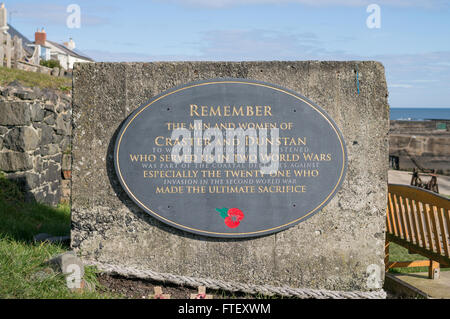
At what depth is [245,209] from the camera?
4297 mm

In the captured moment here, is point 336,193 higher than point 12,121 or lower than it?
lower

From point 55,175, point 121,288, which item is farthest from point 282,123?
point 55,175

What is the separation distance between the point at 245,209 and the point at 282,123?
837 mm

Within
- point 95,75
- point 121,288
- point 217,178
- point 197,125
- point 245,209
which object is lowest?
point 121,288

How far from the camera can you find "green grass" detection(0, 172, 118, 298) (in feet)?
11.9

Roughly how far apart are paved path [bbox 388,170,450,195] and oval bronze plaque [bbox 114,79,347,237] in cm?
988

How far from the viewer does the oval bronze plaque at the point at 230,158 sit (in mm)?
4254

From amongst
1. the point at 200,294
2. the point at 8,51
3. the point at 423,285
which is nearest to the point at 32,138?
the point at 8,51

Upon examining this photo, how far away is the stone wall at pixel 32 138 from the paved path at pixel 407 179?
9272 mm

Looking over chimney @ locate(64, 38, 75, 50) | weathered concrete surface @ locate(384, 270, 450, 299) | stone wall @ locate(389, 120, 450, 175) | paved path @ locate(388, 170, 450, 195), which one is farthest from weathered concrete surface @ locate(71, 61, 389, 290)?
chimney @ locate(64, 38, 75, 50)

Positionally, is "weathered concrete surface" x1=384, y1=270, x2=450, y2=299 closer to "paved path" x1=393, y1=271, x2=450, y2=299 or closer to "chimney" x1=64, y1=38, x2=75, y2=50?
"paved path" x1=393, y1=271, x2=450, y2=299

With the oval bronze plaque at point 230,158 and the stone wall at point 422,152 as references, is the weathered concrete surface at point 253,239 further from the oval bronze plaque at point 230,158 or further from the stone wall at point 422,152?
the stone wall at point 422,152

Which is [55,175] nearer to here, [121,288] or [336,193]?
[121,288]

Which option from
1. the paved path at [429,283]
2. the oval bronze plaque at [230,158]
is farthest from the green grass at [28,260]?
the paved path at [429,283]
